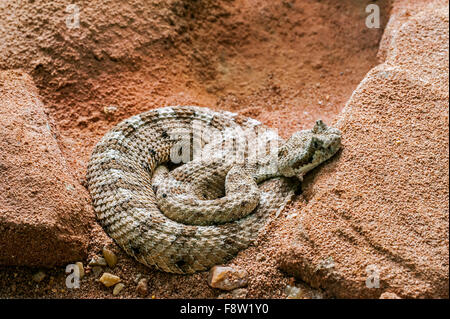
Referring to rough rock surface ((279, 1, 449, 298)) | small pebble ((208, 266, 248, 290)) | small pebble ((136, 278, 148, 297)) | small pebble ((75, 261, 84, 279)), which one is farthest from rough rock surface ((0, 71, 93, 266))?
rough rock surface ((279, 1, 449, 298))

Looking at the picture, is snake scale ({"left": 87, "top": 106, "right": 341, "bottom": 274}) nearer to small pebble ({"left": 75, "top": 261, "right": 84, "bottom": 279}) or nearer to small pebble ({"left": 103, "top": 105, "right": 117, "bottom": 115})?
small pebble ({"left": 75, "top": 261, "right": 84, "bottom": 279})

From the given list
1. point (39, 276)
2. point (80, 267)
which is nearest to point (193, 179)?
point (80, 267)

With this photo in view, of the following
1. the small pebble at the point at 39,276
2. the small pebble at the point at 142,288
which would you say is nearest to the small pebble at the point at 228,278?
the small pebble at the point at 142,288

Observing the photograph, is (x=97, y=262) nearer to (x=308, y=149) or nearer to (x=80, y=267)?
(x=80, y=267)

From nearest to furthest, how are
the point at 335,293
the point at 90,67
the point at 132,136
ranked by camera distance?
the point at 335,293 < the point at 132,136 < the point at 90,67

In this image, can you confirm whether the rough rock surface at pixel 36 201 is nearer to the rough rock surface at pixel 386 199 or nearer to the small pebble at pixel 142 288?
the small pebble at pixel 142 288

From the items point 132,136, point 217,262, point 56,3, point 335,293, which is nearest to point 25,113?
point 132,136

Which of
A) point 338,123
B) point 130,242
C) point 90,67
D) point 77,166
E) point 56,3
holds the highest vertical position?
point 56,3
